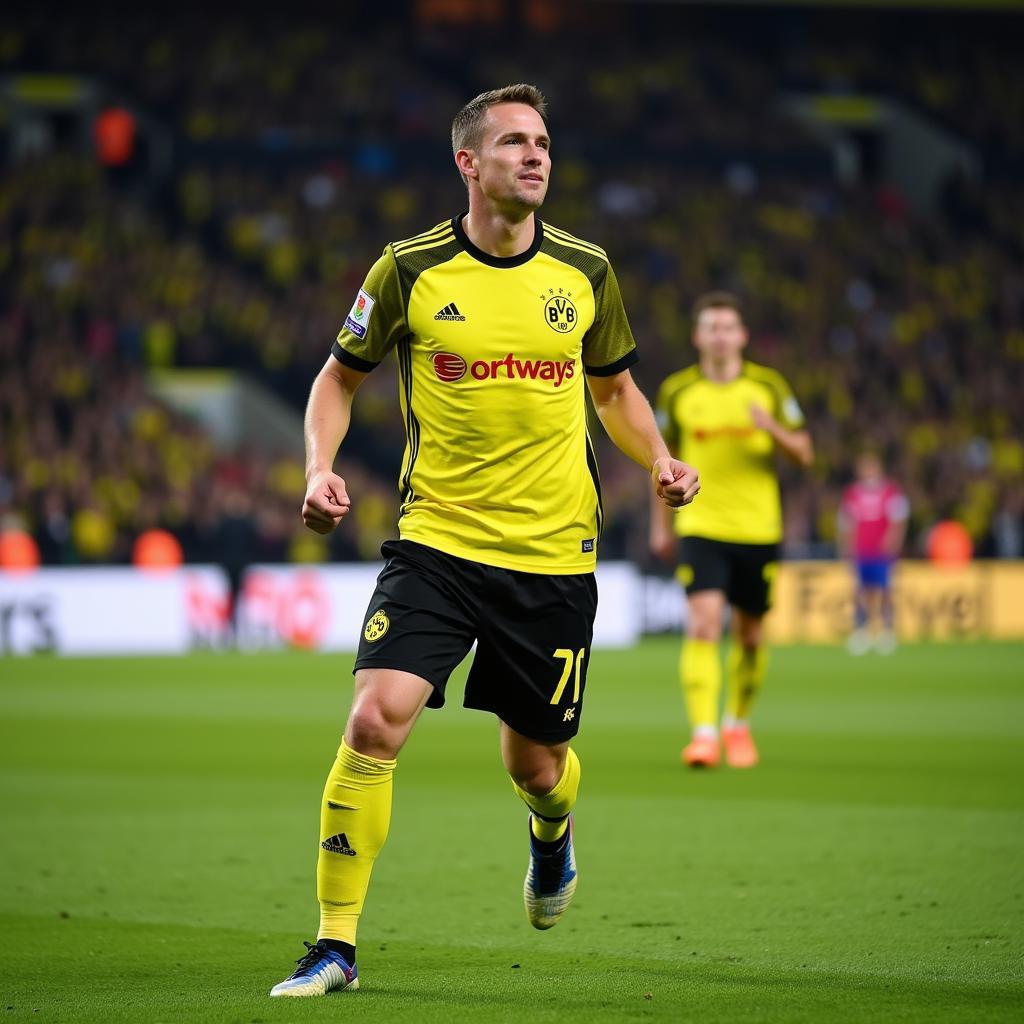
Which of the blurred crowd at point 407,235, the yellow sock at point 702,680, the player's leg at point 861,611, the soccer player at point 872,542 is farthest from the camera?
the blurred crowd at point 407,235

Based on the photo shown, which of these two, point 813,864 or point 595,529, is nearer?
point 595,529

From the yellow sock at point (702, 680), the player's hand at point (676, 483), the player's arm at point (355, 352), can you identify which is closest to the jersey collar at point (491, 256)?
the player's arm at point (355, 352)

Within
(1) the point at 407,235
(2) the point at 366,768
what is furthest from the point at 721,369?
(1) the point at 407,235

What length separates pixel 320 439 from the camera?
5.61 m

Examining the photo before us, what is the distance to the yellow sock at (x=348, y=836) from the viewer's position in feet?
17.3

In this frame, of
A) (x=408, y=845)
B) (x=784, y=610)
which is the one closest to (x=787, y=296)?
(x=784, y=610)

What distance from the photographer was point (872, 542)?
25000 mm

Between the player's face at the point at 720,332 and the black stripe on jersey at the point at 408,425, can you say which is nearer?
the black stripe on jersey at the point at 408,425

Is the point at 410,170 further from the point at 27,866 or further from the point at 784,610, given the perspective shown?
the point at 27,866

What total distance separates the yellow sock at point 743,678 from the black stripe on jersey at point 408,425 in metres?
5.81

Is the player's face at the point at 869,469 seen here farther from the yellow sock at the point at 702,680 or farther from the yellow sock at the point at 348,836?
the yellow sock at the point at 348,836

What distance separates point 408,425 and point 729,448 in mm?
5850

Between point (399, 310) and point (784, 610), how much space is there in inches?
878

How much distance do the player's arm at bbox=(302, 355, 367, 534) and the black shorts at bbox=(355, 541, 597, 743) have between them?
29cm
